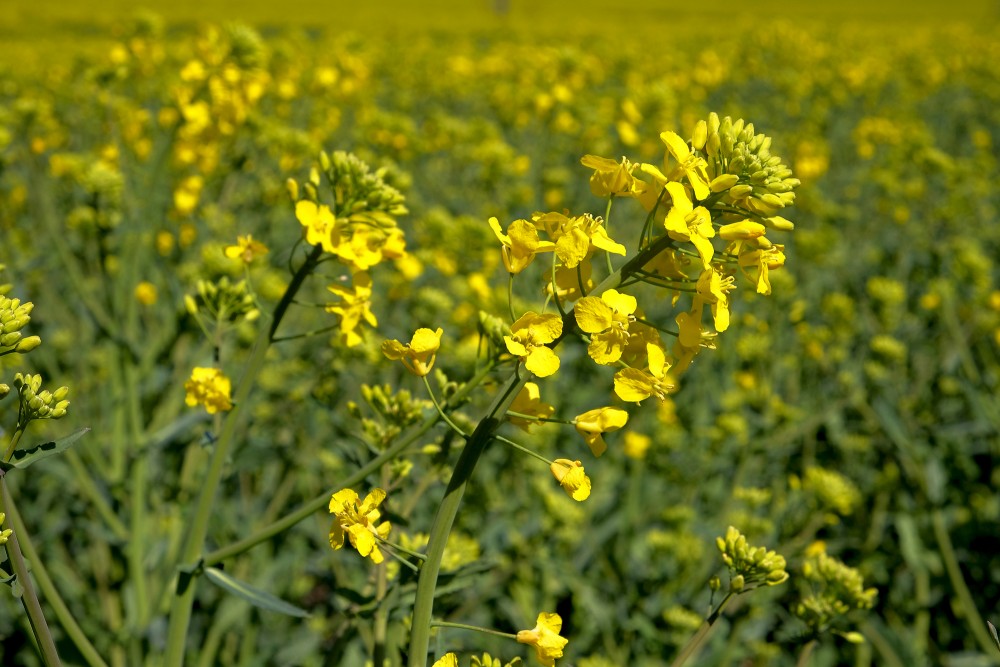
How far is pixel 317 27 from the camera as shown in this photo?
23.2m

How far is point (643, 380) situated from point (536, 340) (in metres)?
0.15

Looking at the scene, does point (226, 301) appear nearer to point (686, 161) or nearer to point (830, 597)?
point (686, 161)

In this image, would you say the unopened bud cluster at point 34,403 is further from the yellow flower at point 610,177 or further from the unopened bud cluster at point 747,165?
the unopened bud cluster at point 747,165

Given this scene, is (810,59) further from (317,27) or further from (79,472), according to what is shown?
(317,27)

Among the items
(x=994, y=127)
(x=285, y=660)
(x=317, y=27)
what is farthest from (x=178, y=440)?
(x=317, y=27)

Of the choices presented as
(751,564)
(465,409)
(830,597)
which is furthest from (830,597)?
(465,409)

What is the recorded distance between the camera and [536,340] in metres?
0.91

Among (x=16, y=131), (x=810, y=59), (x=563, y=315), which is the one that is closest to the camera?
(x=563, y=315)

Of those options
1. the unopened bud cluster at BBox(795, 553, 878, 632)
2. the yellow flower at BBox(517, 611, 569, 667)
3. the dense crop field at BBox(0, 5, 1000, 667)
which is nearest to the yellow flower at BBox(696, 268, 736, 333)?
the dense crop field at BBox(0, 5, 1000, 667)

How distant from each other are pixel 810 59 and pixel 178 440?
1125 centimetres

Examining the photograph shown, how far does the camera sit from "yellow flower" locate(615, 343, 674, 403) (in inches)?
37.5

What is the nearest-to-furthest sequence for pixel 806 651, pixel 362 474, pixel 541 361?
pixel 541 361 < pixel 362 474 < pixel 806 651

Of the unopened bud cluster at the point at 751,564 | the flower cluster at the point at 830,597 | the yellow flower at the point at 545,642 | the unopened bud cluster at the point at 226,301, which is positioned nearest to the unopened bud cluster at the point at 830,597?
the flower cluster at the point at 830,597

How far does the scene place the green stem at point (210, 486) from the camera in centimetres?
125
